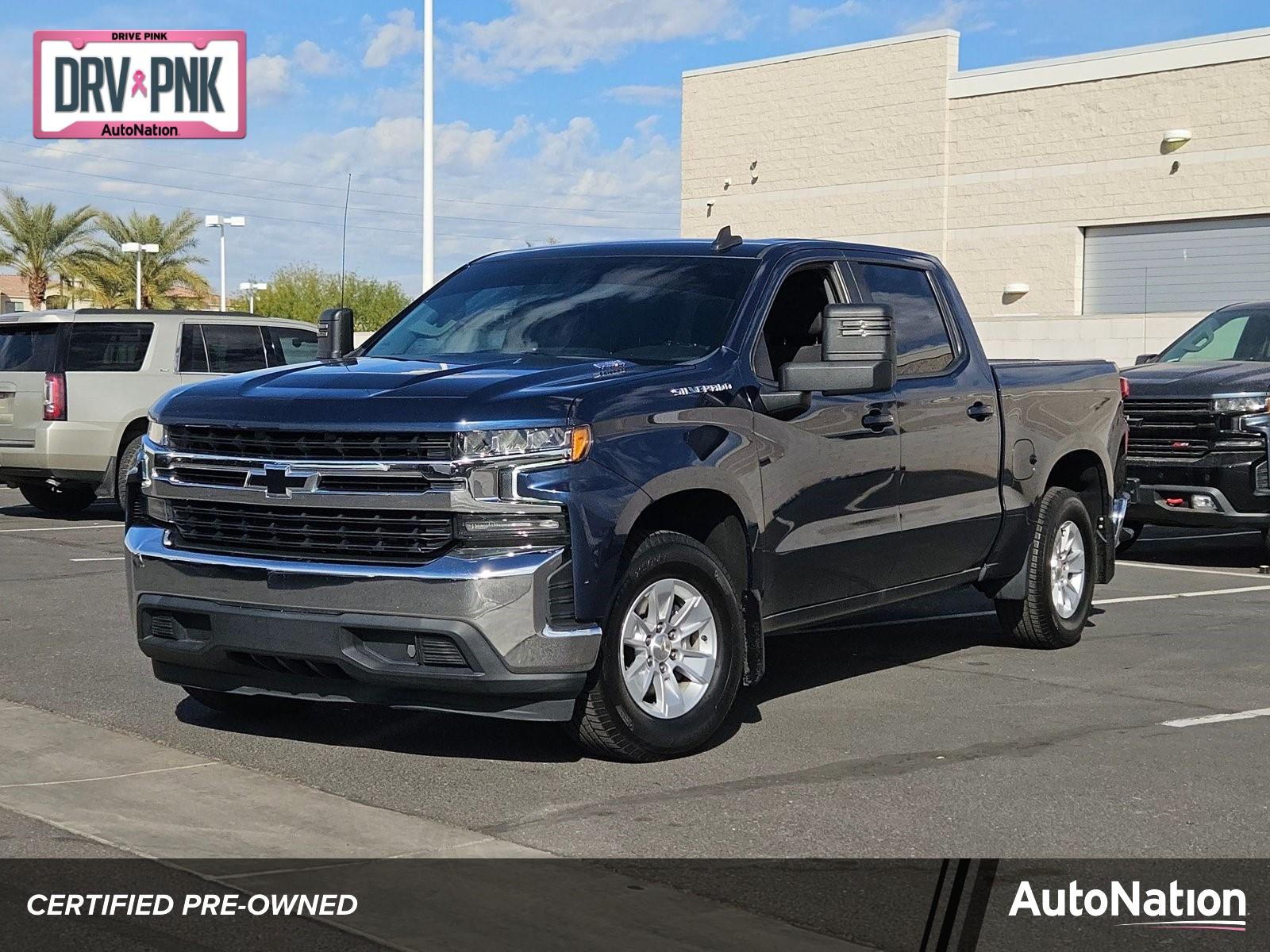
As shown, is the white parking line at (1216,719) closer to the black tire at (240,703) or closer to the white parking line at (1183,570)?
the black tire at (240,703)

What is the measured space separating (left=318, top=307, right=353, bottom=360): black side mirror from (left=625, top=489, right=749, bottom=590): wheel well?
217 cm

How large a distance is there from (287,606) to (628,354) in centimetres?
183

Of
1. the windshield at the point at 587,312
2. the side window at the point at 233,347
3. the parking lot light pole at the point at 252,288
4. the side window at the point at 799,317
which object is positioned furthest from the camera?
the parking lot light pole at the point at 252,288

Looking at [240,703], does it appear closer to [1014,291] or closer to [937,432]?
[937,432]

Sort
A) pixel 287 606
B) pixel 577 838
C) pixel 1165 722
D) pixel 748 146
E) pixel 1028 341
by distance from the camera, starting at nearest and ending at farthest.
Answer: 1. pixel 577 838
2. pixel 287 606
3. pixel 1165 722
4. pixel 1028 341
5. pixel 748 146

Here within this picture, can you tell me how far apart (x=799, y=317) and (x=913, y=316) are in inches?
35.3

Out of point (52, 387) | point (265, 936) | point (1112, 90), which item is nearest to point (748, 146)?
point (1112, 90)

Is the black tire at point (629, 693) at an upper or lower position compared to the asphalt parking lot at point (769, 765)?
upper

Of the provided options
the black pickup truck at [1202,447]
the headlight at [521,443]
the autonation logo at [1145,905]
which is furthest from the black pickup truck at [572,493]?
the black pickup truck at [1202,447]

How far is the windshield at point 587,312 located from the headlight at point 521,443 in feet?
3.11

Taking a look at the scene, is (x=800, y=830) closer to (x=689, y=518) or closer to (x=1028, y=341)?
(x=689, y=518)

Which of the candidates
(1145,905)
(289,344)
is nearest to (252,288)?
(289,344)

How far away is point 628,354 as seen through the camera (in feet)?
23.4

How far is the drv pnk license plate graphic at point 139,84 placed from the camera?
33281 mm
